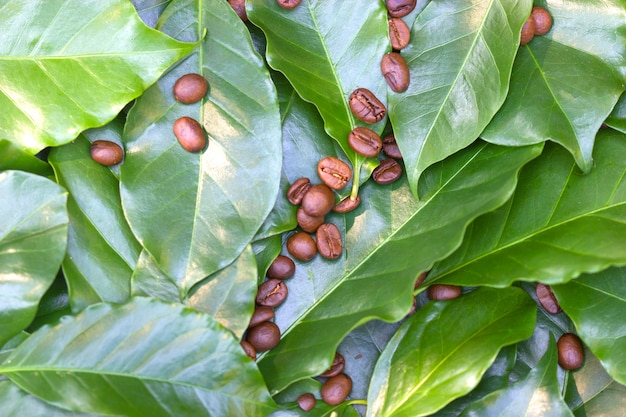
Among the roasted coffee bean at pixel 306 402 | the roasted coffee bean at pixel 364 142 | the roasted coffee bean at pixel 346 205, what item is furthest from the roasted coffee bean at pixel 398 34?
the roasted coffee bean at pixel 306 402

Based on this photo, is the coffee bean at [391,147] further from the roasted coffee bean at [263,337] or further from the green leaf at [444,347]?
the roasted coffee bean at [263,337]

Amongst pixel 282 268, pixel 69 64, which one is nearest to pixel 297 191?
pixel 282 268

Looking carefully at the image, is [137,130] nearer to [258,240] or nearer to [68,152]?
[68,152]

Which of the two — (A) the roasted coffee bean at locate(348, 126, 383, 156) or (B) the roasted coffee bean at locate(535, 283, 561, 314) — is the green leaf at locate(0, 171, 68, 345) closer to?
(A) the roasted coffee bean at locate(348, 126, 383, 156)

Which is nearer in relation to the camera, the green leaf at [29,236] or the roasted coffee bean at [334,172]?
the green leaf at [29,236]

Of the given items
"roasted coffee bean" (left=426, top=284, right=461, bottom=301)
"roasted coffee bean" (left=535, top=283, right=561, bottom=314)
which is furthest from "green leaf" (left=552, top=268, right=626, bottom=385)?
"roasted coffee bean" (left=426, top=284, right=461, bottom=301)

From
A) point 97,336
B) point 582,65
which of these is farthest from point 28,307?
point 582,65
